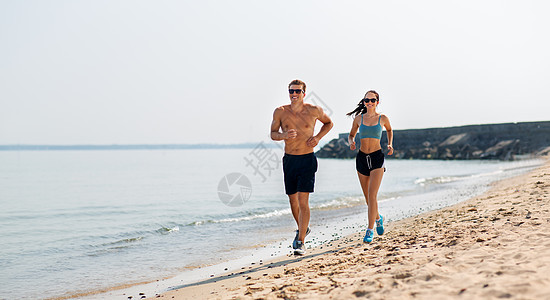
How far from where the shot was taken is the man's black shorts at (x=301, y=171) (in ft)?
19.4

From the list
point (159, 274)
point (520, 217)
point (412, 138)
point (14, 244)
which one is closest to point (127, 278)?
point (159, 274)

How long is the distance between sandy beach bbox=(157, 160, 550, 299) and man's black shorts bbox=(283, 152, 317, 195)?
3.26 feet

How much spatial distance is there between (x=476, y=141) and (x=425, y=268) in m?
50.8

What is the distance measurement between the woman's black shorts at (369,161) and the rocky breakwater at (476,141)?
129 ft

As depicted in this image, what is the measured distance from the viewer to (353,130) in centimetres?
658

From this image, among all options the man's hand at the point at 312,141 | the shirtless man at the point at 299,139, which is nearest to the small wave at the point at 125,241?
the shirtless man at the point at 299,139

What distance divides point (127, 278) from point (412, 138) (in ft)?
188

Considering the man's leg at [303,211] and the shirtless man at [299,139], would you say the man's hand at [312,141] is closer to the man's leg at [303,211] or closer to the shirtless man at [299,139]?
the shirtless man at [299,139]

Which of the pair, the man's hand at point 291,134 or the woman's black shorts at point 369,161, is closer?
the man's hand at point 291,134

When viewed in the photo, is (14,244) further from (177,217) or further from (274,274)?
(274,274)

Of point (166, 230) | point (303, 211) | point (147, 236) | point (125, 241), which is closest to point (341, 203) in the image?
point (166, 230)

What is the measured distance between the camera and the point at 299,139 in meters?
5.91

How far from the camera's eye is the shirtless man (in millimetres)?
5910

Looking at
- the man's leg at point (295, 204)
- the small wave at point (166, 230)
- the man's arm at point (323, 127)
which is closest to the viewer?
the man's arm at point (323, 127)
